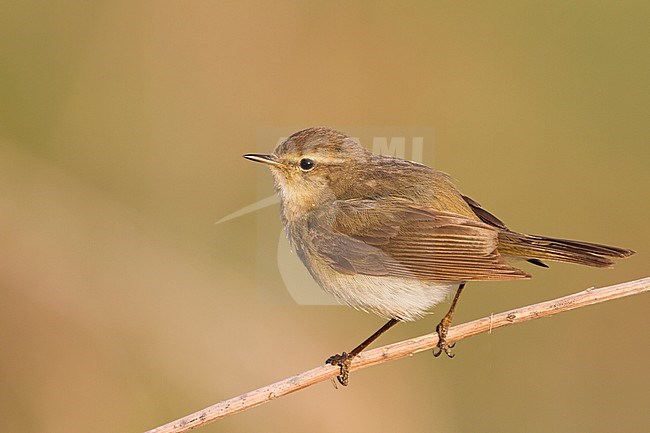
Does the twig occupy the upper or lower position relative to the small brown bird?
lower

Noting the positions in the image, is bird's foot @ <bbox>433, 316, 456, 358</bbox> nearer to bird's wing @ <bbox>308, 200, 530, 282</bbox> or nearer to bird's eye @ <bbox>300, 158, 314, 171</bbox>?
bird's wing @ <bbox>308, 200, 530, 282</bbox>

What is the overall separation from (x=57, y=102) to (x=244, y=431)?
2814mm

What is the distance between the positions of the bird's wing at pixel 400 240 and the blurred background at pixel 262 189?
1.63m

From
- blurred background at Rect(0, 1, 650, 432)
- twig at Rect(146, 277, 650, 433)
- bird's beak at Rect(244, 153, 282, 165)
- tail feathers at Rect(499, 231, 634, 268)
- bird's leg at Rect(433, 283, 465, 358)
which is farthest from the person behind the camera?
blurred background at Rect(0, 1, 650, 432)

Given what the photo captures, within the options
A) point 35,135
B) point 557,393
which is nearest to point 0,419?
point 35,135

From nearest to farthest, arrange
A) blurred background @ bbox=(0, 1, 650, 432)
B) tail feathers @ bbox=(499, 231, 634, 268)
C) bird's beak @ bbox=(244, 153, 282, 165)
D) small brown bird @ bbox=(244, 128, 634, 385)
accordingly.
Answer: tail feathers @ bbox=(499, 231, 634, 268) < small brown bird @ bbox=(244, 128, 634, 385) < bird's beak @ bbox=(244, 153, 282, 165) < blurred background @ bbox=(0, 1, 650, 432)

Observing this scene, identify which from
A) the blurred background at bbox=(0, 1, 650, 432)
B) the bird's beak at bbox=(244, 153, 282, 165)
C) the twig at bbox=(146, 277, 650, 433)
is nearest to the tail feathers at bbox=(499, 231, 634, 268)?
the twig at bbox=(146, 277, 650, 433)

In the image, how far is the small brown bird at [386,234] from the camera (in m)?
3.42

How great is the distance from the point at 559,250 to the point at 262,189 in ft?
5.91

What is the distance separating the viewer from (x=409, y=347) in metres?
3.39

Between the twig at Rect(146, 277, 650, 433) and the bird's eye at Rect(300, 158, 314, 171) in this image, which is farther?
the bird's eye at Rect(300, 158, 314, 171)

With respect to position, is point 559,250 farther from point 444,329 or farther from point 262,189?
point 262,189

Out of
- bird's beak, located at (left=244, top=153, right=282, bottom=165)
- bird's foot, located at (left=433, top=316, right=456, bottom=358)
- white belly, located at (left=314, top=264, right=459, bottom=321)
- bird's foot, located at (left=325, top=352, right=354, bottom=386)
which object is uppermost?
bird's beak, located at (left=244, top=153, right=282, bottom=165)

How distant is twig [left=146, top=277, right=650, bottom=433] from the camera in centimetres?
Answer: 312
